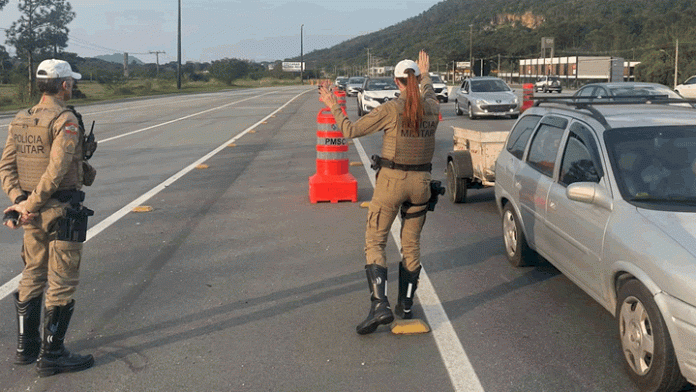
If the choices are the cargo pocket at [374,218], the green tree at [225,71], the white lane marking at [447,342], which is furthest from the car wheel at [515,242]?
the green tree at [225,71]

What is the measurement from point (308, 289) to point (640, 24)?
128406 mm

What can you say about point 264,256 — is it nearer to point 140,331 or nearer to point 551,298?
point 140,331

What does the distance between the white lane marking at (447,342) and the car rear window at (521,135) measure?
153 centimetres

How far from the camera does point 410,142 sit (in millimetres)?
5012

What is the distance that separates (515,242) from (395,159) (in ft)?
7.02

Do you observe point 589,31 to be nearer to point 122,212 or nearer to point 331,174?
point 331,174

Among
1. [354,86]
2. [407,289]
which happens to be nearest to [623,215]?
[407,289]

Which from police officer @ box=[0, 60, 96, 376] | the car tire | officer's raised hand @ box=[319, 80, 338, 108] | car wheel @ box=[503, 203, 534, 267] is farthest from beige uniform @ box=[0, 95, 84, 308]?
car wheel @ box=[503, 203, 534, 267]

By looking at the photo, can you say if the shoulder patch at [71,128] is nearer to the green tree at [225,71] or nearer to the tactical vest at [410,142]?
the tactical vest at [410,142]

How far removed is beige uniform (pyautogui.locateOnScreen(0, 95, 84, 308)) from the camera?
168 inches

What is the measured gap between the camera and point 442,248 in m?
7.50

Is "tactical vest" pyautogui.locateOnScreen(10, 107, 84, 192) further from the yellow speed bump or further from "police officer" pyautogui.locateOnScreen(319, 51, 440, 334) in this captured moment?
the yellow speed bump

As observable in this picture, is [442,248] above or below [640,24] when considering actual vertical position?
below

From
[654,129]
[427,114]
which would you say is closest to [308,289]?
[427,114]
